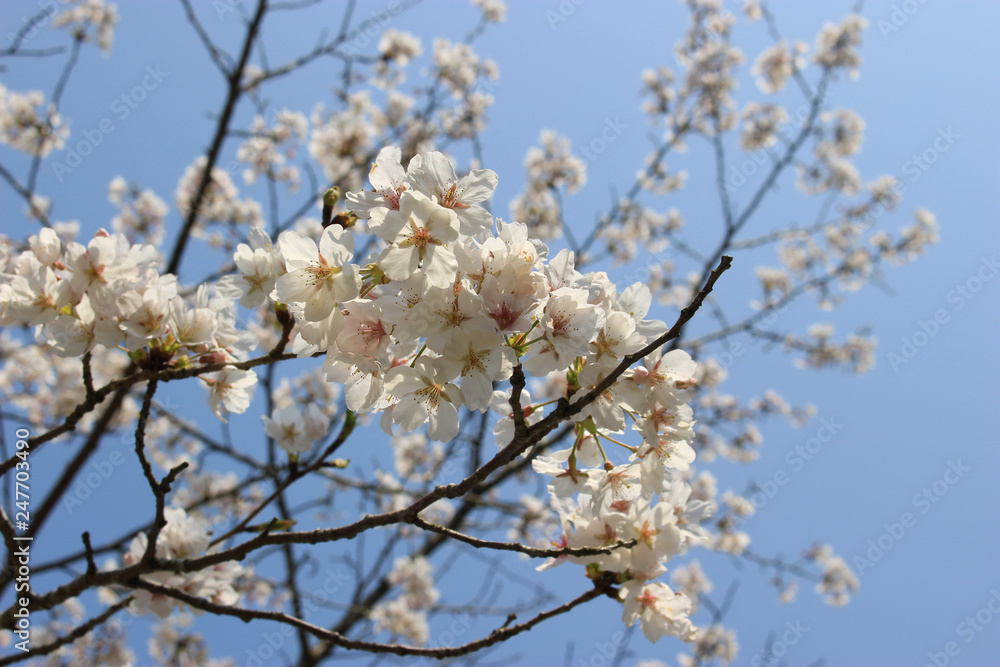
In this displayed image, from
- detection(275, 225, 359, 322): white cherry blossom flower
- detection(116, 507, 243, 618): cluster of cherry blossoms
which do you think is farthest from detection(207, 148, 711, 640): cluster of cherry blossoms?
detection(116, 507, 243, 618): cluster of cherry blossoms

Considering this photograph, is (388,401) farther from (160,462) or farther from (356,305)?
(160,462)

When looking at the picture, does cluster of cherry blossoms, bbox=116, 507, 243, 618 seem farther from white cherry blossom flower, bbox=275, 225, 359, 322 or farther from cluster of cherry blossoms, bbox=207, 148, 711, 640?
white cherry blossom flower, bbox=275, 225, 359, 322

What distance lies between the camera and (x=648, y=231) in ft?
26.3

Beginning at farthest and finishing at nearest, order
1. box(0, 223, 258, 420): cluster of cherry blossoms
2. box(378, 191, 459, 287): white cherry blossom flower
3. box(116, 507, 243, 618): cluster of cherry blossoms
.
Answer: box(116, 507, 243, 618): cluster of cherry blossoms → box(0, 223, 258, 420): cluster of cherry blossoms → box(378, 191, 459, 287): white cherry blossom flower

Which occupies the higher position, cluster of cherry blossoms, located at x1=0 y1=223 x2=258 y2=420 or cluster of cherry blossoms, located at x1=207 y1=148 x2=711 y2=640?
cluster of cherry blossoms, located at x1=0 y1=223 x2=258 y2=420

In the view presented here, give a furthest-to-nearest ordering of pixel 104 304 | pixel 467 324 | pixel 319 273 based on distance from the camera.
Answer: pixel 104 304, pixel 319 273, pixel 467 324

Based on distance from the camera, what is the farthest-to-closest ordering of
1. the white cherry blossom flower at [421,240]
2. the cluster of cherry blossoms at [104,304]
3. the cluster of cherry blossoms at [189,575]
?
1. the cluster of cherry blossoms at [189,575]
2. the cluster of cherry blossoms at [104,304]
3. the white cherry blossom flower at [421,240]

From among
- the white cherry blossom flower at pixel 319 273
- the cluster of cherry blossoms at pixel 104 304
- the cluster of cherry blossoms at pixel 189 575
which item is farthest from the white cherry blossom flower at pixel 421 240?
→ the cluster of cherry blossoms at pixel 189 575

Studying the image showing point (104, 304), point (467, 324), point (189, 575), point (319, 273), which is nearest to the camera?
point (467, 324)

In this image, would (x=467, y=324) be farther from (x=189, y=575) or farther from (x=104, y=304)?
(x=189, y=575)

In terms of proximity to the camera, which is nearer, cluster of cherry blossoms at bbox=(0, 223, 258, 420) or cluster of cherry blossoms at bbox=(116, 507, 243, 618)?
cluster of cherry blossoms at bbox=(0, 223, 258, 420)

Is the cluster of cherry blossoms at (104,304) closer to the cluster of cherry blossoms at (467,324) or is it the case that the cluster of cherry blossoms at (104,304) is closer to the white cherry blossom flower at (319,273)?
the cluster of cherry blossoms at (467,324)

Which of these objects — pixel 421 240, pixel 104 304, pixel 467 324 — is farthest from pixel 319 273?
pixel 104 304

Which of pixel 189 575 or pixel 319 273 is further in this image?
pixel 189 575
